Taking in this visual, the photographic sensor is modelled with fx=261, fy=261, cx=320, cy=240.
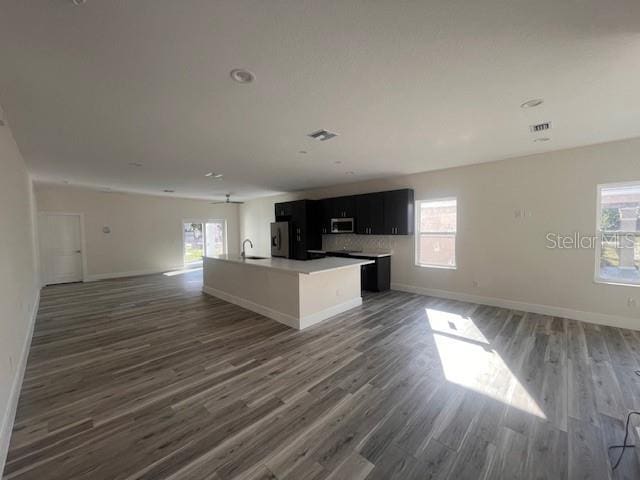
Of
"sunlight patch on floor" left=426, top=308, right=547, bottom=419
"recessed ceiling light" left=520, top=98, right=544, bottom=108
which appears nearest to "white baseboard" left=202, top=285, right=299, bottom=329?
"sunlight patch on floor" left=426, top=308, right=547, bottom=419

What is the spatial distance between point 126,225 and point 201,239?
248cm

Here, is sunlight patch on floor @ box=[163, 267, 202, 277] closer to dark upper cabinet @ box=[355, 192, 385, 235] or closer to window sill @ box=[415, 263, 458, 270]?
dark upper cabinet @ box=[355, 192, 385, 235]

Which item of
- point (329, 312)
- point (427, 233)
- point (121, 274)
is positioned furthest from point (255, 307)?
point (121, 274)

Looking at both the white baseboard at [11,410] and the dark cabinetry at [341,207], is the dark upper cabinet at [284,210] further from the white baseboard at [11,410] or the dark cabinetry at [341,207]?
the white baseboard at [11,410]

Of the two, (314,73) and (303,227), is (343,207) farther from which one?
(314,73)

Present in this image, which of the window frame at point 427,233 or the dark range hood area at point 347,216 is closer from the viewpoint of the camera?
the window frame at point 427,233

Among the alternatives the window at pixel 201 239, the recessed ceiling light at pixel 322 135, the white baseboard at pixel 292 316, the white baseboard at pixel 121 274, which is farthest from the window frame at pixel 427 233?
the white baseboard at pixel 121 274

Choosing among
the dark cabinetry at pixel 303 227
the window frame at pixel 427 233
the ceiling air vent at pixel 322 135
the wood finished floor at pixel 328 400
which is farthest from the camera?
the dark cabinetry at pixel 303 227

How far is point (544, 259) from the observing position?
14.1 ft

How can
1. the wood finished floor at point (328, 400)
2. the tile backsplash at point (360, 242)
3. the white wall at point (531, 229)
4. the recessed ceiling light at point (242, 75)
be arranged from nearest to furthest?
the wood finished floor at point (328, 400) < the recessed ceiling light at point (242, 75) < the white wall at point (531, 229) < the tile backsplash at point (360, 242)

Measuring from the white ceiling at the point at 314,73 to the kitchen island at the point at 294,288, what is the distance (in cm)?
186

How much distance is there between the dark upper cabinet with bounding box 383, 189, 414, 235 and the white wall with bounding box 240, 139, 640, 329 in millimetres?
327

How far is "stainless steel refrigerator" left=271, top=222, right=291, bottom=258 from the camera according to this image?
7.65 metres

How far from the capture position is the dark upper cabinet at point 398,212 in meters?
5.63
